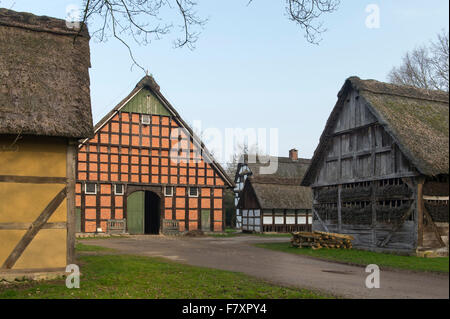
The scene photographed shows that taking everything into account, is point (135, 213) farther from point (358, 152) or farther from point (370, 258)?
point (370, 258)

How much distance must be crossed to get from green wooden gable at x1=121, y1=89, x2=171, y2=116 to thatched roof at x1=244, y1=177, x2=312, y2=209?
11.1 meters

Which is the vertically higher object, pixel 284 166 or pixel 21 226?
pixel 284 166

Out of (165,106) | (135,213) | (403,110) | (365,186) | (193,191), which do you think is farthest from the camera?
(193,191)

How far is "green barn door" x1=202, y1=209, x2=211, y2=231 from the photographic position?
33250 millimetres

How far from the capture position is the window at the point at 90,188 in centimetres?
2978

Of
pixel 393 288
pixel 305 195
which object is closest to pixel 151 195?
pixel 305 195

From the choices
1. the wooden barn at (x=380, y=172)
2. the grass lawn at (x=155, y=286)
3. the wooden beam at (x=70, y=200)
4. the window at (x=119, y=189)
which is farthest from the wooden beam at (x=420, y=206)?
the window at (x=119, y=189)

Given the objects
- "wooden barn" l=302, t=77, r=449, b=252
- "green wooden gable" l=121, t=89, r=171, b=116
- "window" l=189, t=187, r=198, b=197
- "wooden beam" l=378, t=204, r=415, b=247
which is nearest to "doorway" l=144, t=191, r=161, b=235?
"window" l=189, t=187, r=198, b=197

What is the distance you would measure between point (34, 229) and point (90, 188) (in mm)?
18734

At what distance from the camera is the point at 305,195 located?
132ft

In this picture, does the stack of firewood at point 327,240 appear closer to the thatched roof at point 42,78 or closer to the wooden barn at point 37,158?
the wooden barn at point 37,158

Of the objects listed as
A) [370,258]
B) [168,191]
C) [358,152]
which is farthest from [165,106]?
[370,258]

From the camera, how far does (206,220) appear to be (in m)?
33.4
